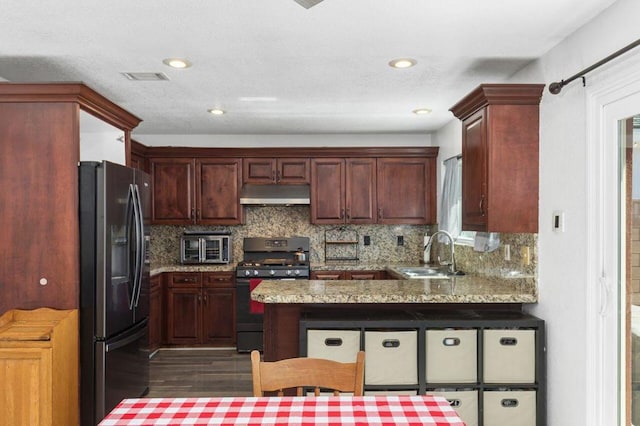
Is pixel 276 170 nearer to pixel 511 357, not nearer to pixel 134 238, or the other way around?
pixel 134 238

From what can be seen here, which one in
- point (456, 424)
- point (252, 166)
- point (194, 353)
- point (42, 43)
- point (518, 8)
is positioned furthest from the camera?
point (252, 166)

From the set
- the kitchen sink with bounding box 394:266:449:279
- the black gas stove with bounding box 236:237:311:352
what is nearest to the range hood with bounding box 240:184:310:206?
the black gas stove with bounding box 236:237:311:352

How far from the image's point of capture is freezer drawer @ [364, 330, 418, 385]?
2863mm

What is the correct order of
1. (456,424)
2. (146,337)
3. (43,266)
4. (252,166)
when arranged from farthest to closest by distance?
(252,166), (146,337), (43,266), (456,424)

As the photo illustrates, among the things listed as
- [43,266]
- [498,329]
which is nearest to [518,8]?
[498,329]

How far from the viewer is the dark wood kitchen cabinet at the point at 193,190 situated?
5.49 m

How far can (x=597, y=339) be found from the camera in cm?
239

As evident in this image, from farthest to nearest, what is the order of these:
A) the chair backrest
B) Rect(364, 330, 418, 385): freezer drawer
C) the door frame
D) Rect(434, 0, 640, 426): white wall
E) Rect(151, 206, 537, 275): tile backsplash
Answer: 1. Rect(151, 206, 537, 275): tile backsplash
2. Rect(364, 330, 418, 385): freezer drawer
3. Rect(434, 0, 640, 426): white wall
4. the door frame
5. the chair backrest

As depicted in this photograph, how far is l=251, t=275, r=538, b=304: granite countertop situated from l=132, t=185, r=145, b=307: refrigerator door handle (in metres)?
0.90

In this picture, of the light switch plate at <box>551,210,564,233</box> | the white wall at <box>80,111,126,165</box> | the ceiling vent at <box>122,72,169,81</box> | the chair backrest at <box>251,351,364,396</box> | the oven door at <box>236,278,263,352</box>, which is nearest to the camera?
the chair backrest at <box>251,351,364,396</box>

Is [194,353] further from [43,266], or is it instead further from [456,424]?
[456,424]

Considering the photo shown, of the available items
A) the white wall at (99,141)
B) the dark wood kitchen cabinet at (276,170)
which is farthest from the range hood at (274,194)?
the white wall at (99,141)

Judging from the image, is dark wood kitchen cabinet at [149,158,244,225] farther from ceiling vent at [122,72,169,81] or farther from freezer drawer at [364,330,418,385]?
freezer drawer at [364,330,418,385]

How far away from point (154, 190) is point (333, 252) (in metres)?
2.19
